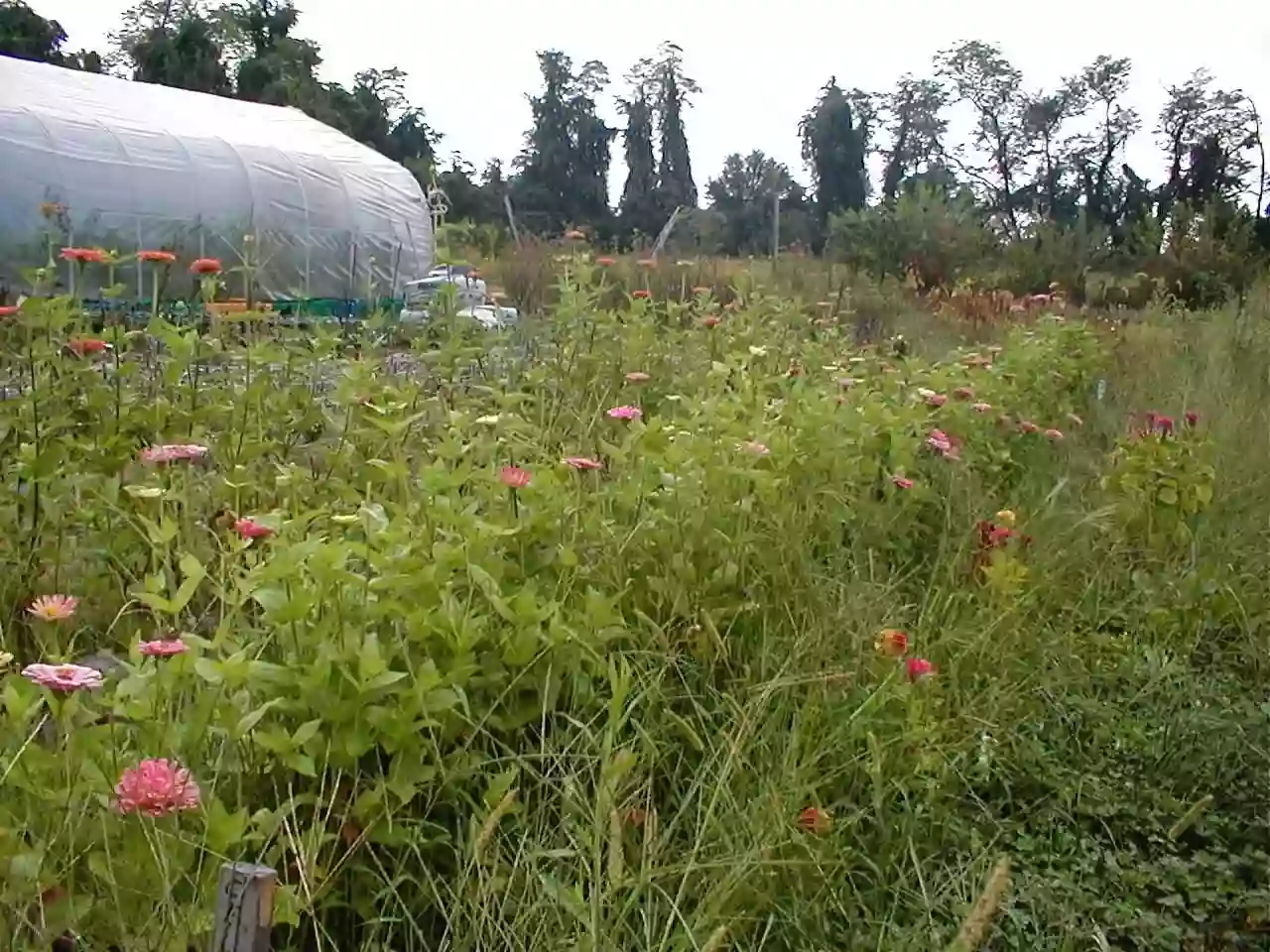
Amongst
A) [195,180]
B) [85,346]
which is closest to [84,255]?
[85,346]

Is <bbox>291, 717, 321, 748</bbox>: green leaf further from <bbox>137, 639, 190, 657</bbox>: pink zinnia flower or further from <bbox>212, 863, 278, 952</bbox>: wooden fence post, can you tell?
<bbox>212, 863, 278, 952</bbox>: wooden fence post

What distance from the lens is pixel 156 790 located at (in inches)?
40.6

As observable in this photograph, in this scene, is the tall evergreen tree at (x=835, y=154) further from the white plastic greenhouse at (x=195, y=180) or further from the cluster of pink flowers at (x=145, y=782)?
the cluster of pink flowers at (x=145, y=782)

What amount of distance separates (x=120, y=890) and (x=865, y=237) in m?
17.2

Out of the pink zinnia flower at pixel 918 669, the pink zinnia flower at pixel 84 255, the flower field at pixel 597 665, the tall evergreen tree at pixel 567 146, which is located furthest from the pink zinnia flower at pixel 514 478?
the tall evergreen tree at pixel 567 146

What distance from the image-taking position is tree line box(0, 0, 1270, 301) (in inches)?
904

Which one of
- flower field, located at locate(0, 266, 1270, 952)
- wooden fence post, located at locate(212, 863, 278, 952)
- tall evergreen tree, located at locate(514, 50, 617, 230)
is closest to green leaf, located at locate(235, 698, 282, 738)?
flower field, located at locate(0, 266, 1270, 952)

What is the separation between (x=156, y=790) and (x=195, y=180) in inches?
437

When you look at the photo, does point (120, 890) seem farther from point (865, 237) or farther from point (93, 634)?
point (865, 237)

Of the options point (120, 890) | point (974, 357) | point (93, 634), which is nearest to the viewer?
point (120, 890)

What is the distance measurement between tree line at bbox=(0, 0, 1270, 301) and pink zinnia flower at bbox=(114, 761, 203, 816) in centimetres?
1594

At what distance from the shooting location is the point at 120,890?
115 centimetres

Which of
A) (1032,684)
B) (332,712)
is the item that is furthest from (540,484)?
(1032,684)

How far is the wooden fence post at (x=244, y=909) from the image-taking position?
0.93 m
